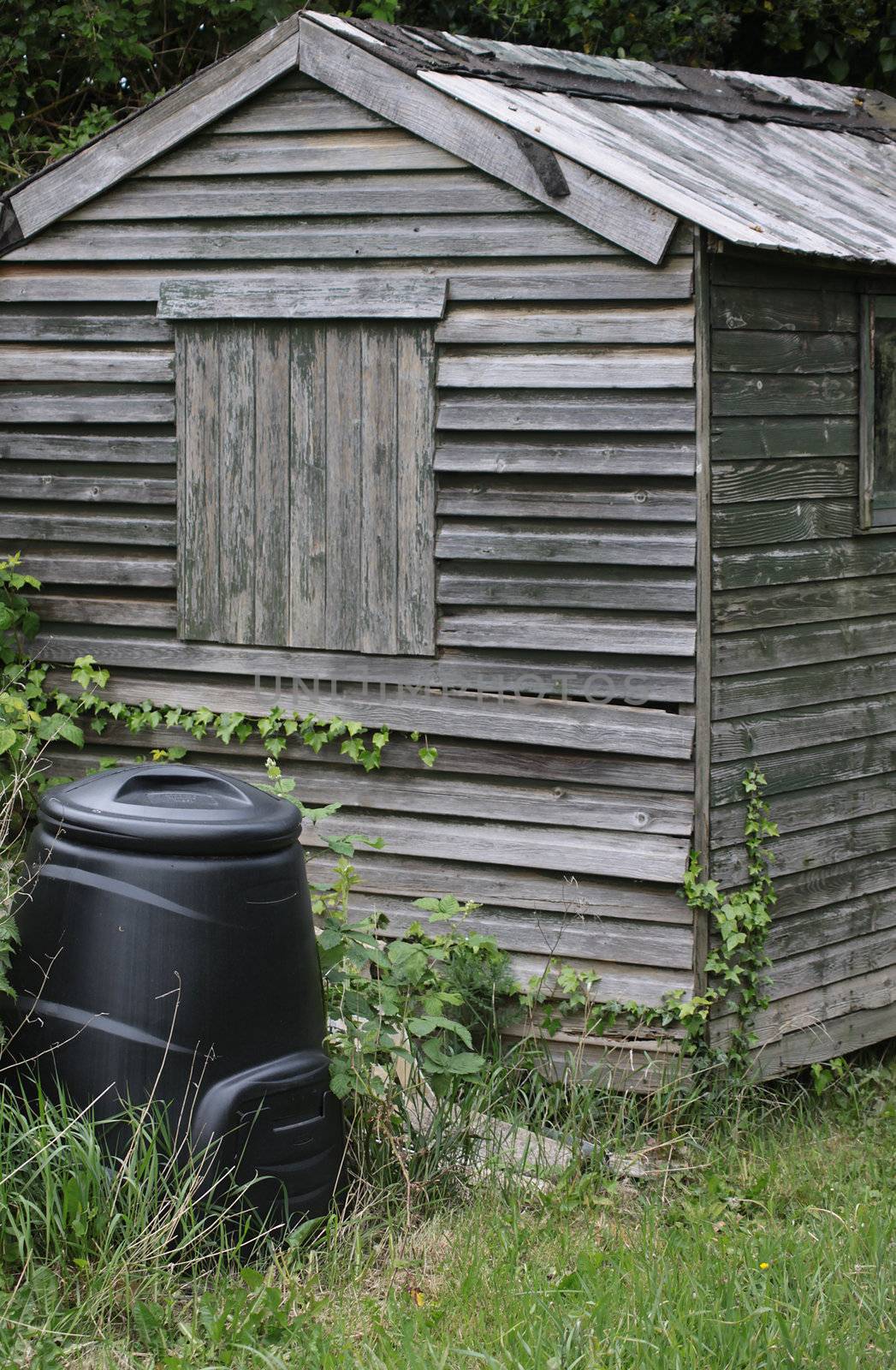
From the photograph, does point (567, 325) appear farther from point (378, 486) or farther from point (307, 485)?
point (307, 485)

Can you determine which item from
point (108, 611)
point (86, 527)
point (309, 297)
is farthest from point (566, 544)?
point (86, 527)

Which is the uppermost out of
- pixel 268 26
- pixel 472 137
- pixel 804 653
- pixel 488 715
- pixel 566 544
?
pixel 268 26

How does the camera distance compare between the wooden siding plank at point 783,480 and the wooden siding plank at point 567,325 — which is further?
the wooden siding plank at point 783,480

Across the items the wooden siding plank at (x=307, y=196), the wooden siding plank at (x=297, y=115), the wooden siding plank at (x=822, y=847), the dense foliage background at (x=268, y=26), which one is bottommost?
the wooden siding plank at (x=822, y=847)

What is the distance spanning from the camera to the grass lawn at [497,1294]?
3.60 metres

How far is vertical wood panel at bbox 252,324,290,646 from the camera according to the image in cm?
659

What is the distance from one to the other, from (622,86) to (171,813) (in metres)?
4.88

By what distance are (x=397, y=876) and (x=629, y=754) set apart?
1.18 metres

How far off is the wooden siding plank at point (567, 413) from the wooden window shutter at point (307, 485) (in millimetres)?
155

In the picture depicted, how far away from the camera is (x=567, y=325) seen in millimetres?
6000

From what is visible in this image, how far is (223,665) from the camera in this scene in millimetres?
6840

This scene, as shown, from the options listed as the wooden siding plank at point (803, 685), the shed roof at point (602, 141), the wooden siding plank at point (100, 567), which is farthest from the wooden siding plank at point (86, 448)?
the wooden siding plank at point (803, 685)

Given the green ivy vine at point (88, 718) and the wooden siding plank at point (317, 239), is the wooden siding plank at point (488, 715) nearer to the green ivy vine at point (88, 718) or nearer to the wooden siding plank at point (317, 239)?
the green ivy vine at point (88, 718)

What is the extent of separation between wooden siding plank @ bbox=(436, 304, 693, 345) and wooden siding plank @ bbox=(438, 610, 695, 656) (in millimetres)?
1033
